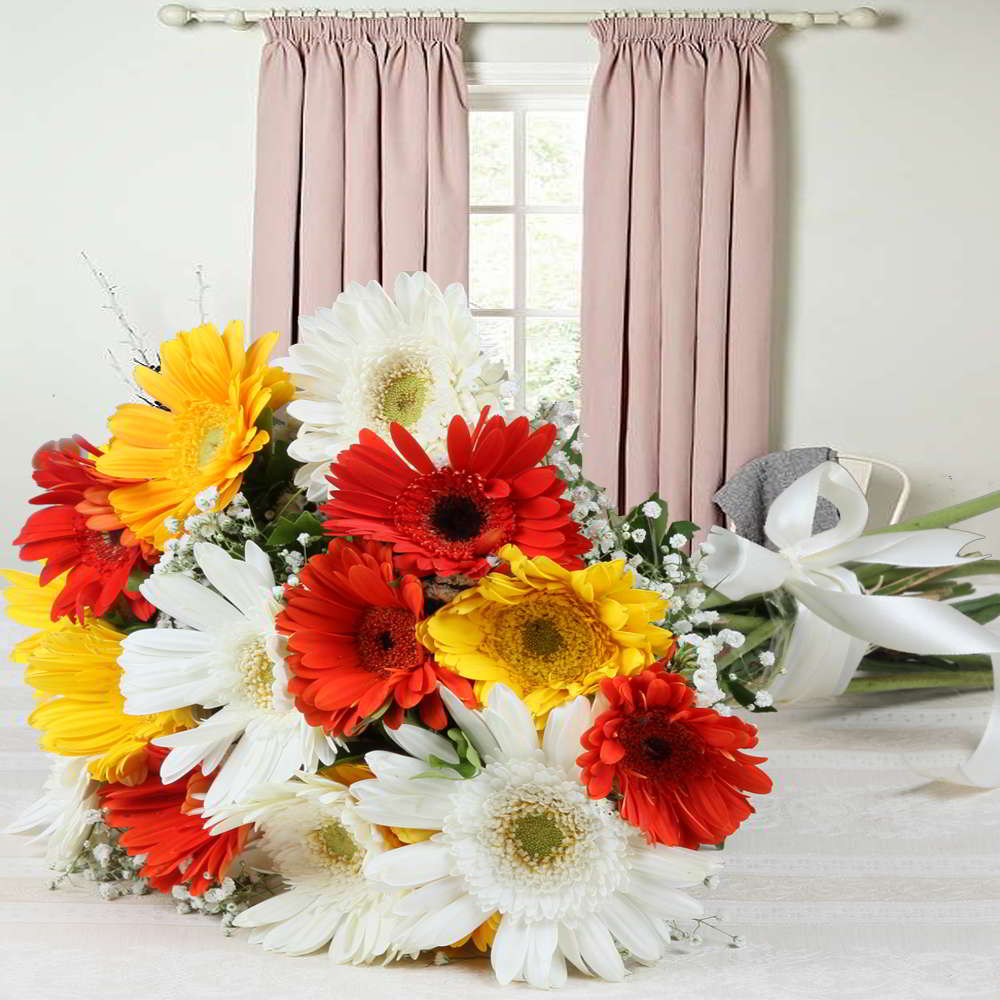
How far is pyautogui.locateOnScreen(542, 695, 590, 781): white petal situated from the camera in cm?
57

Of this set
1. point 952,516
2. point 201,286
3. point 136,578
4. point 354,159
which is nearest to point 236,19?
point 354,159

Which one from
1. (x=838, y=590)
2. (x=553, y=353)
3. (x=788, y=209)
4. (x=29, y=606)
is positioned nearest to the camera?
(x=29, y=606)

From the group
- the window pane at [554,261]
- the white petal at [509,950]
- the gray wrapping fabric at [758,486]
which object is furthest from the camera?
the window pane at [554,261]

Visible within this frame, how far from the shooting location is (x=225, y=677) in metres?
0.62

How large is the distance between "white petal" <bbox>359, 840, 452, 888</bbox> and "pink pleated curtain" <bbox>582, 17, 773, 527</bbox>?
279 cm

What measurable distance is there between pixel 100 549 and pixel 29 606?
11 centimetres

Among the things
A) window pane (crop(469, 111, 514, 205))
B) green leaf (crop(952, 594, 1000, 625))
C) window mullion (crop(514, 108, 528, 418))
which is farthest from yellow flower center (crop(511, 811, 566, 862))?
window pane (crop(469, 111, 514, 205))

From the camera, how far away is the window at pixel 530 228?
3.48 m

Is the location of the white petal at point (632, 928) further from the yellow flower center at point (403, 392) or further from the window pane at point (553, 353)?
the window pane at point (553, 353)

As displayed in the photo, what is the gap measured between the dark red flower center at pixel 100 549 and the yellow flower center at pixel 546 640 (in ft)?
0.88

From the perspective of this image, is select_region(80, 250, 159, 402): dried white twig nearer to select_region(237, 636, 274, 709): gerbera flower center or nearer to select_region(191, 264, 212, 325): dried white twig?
select_region(191, 264, 212, 325): dried white twig

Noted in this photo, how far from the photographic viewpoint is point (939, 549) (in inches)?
35.5

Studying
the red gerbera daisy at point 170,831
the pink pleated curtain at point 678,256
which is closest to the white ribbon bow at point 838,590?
the red gerbera daisy at point 170,831

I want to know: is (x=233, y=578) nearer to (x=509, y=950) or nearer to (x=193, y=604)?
(x=193, y=604)
